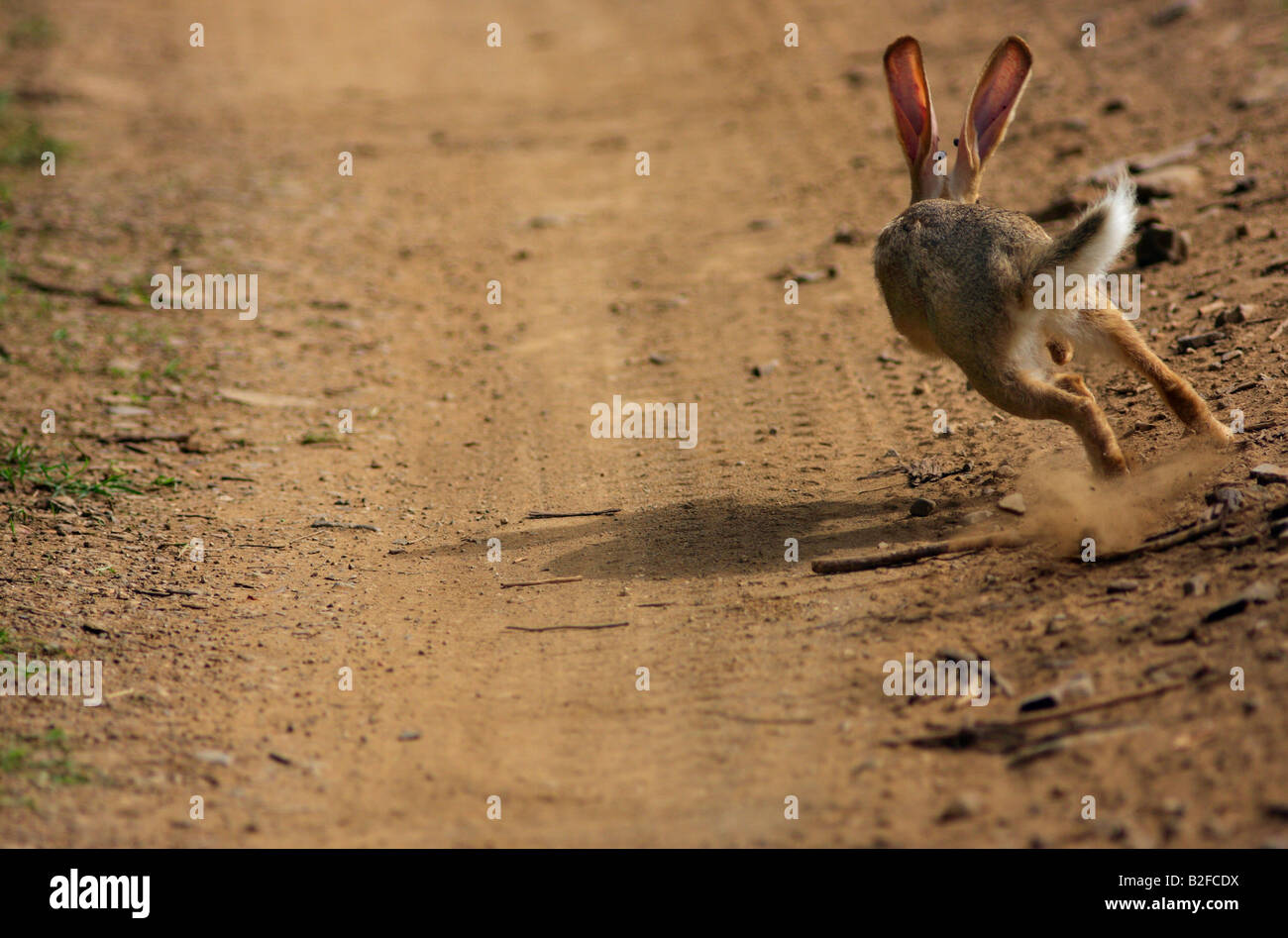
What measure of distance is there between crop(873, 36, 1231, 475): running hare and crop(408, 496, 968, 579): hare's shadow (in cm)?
75

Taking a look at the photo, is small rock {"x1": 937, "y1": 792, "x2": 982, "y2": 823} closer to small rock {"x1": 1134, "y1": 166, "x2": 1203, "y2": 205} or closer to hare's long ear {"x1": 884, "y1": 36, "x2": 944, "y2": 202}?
hare's long ear {"x1": 884, "y1": 36, "x2": 944, "y2": 202}

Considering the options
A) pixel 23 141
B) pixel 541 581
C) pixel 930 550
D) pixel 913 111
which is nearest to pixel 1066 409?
pixel 930 550

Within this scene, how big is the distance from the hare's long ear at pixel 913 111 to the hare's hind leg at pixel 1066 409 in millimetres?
1608

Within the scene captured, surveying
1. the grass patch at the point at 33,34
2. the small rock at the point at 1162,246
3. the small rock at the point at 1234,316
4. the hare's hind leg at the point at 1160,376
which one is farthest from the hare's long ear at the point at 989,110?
the grass patch at the point at 33,34

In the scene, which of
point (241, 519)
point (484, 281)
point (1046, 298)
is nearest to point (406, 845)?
point (241, 519)

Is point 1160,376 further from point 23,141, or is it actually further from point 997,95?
point 23,141

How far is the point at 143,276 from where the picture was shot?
9109 mm

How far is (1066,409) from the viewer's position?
16.6 feet

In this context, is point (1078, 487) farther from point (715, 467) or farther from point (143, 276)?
point (143, 276)

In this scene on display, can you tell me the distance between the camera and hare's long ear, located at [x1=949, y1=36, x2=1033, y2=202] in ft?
20.2

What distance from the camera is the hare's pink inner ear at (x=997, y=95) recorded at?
6.16m

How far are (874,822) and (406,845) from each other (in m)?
→ 1.45

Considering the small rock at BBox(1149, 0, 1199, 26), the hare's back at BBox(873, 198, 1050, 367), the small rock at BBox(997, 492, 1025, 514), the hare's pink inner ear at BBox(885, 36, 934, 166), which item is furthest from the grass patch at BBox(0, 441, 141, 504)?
the small rock at BBox(1149, 0, 1199, 26)

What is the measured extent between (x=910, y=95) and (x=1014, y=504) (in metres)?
2.44
